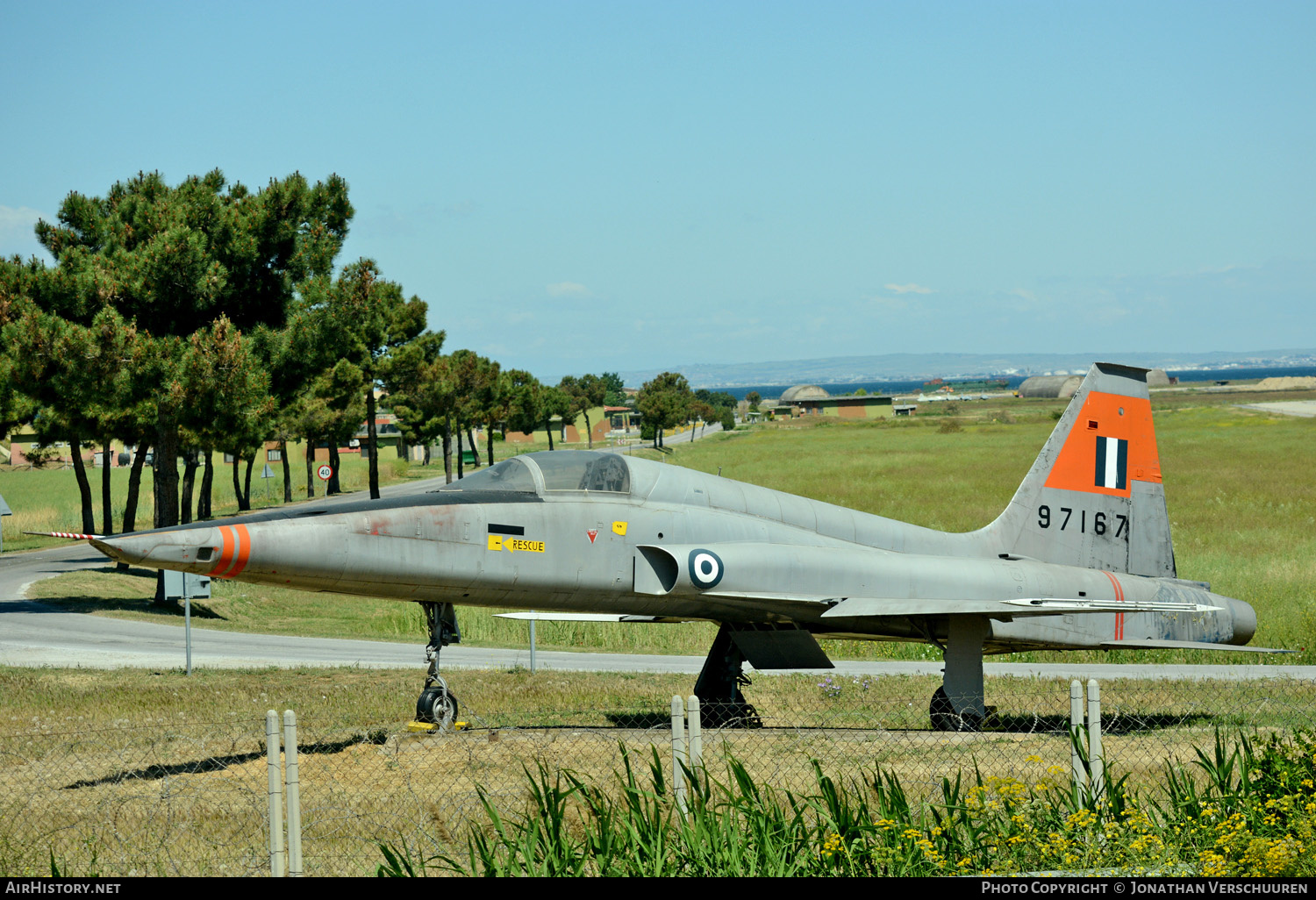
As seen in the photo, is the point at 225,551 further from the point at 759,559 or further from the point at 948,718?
the point at 948,718

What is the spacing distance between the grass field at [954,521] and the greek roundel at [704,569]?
1387 centimetres

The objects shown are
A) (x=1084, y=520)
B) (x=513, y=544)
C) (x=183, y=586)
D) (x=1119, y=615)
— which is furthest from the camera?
(x=183, y=586)

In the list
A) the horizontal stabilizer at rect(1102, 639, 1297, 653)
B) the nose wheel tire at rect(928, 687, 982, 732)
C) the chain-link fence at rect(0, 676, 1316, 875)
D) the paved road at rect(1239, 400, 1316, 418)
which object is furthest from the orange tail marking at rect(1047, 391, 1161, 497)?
the paved road at rect(1239, 400, 1316, 418)

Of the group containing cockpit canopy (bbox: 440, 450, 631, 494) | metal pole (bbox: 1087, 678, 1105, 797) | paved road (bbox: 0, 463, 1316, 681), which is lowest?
paved road (bbox: 0, 463, 1316, 681)

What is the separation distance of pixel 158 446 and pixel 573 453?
21.5 metres

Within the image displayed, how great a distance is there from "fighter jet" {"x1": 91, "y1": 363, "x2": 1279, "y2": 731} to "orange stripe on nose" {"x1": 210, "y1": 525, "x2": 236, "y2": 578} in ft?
0.08

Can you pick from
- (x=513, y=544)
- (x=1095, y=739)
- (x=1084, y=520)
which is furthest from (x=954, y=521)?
(x=1095, y=739)

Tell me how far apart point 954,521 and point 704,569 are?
35298 mm

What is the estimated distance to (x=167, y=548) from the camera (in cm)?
1000

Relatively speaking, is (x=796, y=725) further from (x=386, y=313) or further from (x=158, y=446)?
(x=386, y=313)

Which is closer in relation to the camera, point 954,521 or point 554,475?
point 554,475

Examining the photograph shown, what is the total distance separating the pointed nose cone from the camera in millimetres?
9828

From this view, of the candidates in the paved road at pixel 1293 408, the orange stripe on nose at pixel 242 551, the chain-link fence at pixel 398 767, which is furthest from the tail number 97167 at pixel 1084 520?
the paved road at pixel 1293 408

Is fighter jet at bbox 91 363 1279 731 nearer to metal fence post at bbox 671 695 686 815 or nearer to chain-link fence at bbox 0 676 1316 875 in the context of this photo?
chain-link fence at bbox 0 676 1316 875
